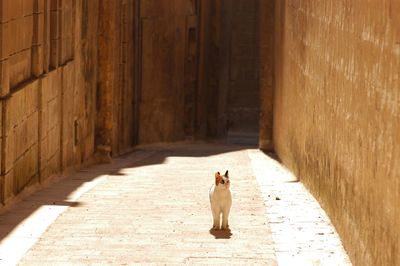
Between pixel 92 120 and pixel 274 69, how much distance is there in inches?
171

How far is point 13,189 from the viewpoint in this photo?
11.7 m

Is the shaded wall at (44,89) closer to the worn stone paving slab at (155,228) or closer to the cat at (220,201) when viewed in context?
the worn stone paving slab at (155,228)

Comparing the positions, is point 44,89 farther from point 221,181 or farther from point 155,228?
point 221,181

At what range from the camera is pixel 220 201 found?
10445mm

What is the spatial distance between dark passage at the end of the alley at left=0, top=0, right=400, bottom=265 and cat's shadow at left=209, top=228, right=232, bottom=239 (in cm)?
3

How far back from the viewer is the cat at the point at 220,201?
10430mm

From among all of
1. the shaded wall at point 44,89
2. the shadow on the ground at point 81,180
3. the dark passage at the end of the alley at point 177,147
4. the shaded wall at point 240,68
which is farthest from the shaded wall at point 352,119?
the shaded wall at point 240,68

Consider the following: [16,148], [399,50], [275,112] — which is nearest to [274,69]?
[275,112]

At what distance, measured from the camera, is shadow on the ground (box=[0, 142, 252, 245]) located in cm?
1075

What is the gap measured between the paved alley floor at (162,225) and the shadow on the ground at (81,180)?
0.01 m

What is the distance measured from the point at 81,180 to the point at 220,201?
4.74 meters

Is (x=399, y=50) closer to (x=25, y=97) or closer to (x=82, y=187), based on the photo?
(x=25, y=97)

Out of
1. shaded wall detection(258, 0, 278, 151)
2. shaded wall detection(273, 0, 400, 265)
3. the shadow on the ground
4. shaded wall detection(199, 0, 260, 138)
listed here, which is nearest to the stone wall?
shaded wall detection(258, 0, 278, 151)

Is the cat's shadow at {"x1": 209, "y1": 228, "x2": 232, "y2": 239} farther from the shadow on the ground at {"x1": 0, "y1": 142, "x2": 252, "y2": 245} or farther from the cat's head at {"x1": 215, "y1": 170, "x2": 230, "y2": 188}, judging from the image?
the cat's head at {"x1": 215, "y1": 170, "x2": 230, "y2": 188}
